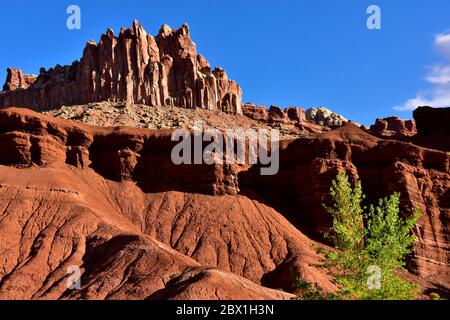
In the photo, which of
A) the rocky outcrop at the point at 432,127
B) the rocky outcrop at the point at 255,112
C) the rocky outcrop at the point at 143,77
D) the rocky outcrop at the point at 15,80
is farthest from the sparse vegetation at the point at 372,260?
the rocky outcrop at the point at 15,80

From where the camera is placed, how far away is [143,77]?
12662 centimetres

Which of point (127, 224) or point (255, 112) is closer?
point (127, 224)

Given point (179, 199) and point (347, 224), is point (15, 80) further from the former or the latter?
point (347, 224)

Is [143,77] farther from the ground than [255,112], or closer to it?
farther from the ground

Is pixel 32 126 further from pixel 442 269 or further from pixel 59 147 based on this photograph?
pixel 442 269

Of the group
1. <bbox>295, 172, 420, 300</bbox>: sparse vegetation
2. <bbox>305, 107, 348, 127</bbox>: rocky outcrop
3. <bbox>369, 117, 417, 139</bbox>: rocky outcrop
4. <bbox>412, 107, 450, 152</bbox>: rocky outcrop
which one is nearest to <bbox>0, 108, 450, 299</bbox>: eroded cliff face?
<bbox>412, 107, 450, 152</bbox>: rocky outcrop

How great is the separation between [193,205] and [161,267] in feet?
71.9

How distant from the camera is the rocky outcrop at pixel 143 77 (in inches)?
4951

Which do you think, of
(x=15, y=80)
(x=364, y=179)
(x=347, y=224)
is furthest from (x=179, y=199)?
(x=15, y=80)

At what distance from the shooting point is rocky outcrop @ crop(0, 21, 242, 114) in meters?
126

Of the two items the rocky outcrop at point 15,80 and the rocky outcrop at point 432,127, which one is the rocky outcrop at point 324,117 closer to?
the rocky outcrop at point 432,127

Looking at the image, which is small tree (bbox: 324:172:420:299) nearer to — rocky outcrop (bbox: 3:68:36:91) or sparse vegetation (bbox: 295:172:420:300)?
sparse vegetation (bbox: 295:172:420:300)
